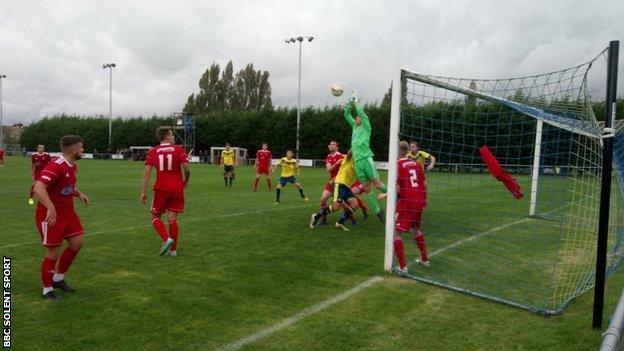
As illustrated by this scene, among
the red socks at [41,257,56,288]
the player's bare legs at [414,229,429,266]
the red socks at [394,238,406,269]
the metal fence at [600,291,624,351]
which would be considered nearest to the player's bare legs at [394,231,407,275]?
the red socks at [394,238,406,269]

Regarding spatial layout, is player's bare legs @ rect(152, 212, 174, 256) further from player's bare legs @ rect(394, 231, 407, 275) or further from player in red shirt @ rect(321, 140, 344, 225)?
player in red shirt @ rect(321, 140, 344, 225)

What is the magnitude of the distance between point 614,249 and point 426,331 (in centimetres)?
500

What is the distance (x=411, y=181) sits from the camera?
6773mm

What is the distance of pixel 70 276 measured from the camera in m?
5.98

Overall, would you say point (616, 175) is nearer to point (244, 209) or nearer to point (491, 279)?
point (491, 279)

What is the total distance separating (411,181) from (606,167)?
2.72m

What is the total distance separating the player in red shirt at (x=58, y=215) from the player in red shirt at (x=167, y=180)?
176 cm

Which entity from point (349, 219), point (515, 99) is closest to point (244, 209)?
point (349, 219)

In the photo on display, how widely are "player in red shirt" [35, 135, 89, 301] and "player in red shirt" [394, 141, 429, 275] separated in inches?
159

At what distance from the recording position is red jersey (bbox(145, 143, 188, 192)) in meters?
7.09

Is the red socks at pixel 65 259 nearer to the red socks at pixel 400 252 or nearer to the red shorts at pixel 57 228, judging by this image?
the red shorts at pixel 57 228

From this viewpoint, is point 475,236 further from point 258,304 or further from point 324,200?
point 258,304

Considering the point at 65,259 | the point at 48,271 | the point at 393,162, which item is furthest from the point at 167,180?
the point at 393,162

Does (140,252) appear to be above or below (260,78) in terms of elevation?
below
